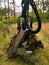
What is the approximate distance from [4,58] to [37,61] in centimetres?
173

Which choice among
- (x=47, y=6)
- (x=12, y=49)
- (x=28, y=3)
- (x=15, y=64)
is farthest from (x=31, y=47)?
(x=47, y=6)

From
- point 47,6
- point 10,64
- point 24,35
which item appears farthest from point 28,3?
point 47,6

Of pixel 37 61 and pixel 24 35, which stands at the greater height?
pixel 24 35

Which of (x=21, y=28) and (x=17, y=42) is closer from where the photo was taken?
(x=17, y=42)

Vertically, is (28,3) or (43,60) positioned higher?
(28,3)

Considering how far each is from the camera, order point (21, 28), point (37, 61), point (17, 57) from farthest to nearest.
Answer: point (21, 28) < point (17, 57) < point (37, 61)

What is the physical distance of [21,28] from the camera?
10.9 m

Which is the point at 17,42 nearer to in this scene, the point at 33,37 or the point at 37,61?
the point at 33,37

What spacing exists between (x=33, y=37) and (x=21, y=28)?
4.37 feet

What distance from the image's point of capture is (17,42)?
30.3ft

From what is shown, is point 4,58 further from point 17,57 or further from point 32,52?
point 32,52

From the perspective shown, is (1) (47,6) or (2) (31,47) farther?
(1) (47,6)

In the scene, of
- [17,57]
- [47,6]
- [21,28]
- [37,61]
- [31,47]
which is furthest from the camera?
[47,6]

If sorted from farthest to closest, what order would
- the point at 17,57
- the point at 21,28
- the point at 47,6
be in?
the point at 47,6, the point at 21,28, the point at 17,57
